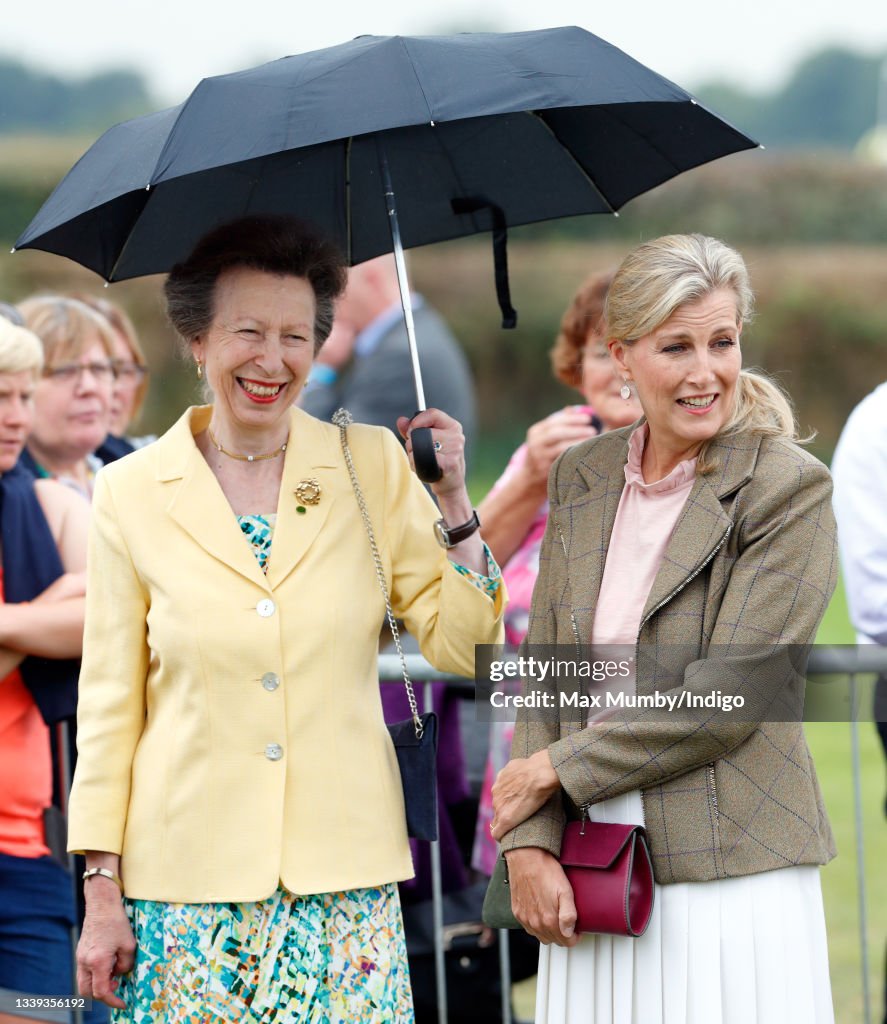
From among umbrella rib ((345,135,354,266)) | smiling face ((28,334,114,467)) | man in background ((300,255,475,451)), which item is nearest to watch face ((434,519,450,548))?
umbrella rib ((345,135,354,266))

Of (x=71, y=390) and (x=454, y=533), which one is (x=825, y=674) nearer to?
(x=454, y=533)

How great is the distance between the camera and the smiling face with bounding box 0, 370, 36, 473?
→ 3.65 m

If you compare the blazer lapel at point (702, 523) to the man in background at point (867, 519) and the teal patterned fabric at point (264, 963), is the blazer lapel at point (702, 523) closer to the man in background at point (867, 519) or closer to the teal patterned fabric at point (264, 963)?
the teal patterned fabric at point (264, 963)

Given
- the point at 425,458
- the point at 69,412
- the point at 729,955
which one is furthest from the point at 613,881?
the point at 69,412

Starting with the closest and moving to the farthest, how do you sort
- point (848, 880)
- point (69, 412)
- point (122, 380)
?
point (69, 412) → point (122, 380) → point (848, 880)

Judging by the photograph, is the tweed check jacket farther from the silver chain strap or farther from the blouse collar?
the silver chain strap

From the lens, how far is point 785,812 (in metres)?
2.52

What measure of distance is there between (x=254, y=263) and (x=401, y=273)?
0.98ft

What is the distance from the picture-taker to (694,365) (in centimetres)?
260

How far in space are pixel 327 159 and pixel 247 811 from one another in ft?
4.52

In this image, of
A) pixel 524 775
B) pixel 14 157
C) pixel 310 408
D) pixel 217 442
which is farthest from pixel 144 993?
pixel 14 157

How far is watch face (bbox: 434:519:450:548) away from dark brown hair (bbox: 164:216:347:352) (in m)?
0.42

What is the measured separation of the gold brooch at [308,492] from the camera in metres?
2.78

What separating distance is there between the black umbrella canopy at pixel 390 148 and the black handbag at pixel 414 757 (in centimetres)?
67
